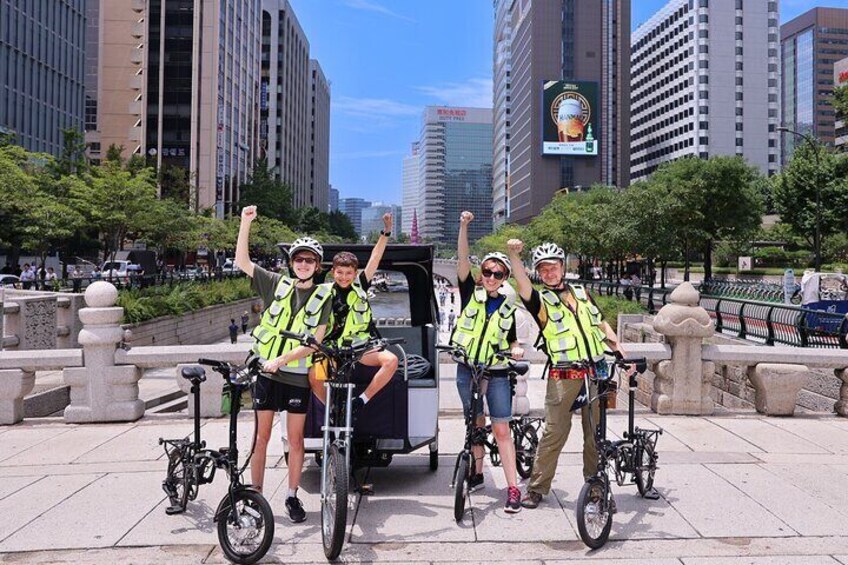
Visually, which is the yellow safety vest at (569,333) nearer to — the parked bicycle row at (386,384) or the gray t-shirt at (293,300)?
the parked bicycle row at (386,384)

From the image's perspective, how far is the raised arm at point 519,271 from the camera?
5102 mm

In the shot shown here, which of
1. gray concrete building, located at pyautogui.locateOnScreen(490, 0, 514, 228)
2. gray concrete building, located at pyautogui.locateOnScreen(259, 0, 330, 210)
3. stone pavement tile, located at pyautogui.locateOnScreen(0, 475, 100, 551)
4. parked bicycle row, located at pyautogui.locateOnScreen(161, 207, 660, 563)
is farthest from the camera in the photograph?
gray concrete building, located at pyautogui.locateOnScreen(490, 0, 514, 228)

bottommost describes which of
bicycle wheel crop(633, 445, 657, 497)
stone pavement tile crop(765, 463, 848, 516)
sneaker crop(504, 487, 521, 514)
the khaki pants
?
stone pavement tile crop(765, 463, 848, 516)

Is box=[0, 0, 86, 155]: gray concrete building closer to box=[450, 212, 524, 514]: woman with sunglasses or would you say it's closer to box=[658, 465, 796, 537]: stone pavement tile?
box=[450, 212, 524, 514]: woman with sunglasses

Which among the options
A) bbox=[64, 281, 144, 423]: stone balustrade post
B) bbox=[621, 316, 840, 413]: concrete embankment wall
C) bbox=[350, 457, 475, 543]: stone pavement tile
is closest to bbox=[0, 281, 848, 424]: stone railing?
bbox=[64, 281, 144, 423]: stone balustrade post

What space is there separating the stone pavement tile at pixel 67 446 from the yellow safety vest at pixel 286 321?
3.46 m

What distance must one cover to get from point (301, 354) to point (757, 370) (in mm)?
6936

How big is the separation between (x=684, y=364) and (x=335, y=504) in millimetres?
6039

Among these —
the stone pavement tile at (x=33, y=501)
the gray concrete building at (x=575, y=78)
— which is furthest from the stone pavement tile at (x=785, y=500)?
the gray concrete building at (x=575, y=78)

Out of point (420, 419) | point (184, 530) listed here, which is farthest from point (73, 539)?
point (420, 419)

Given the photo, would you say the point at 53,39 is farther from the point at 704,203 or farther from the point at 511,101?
the point at 511,101

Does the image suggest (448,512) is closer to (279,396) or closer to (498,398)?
(498,398)

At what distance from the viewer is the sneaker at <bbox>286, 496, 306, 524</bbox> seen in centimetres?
528

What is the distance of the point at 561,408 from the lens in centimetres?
529
